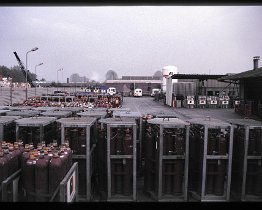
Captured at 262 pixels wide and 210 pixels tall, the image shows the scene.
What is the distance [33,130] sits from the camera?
8211mm

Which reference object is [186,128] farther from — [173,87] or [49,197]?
[173,87]

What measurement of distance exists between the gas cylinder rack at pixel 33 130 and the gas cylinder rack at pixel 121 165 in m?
2.01

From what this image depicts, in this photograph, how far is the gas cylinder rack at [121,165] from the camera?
23.4 ft

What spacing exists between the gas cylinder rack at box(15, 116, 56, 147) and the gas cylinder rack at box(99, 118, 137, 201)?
2.01 meters

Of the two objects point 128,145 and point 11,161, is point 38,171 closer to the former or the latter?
point 11,161

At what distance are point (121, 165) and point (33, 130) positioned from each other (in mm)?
2976

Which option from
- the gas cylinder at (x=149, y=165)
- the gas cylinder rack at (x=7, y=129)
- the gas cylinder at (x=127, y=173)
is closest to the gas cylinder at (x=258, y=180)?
the gas cylinder at (x=149, y=165)

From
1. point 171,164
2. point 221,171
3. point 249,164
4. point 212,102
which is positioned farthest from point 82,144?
point 212,102

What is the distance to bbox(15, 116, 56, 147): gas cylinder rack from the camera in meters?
7.67

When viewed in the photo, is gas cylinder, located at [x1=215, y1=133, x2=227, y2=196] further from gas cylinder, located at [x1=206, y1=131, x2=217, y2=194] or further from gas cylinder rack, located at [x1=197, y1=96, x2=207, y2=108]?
gas cylinder rack, located at [x1=197, y1=96, x2=207, y2=108]

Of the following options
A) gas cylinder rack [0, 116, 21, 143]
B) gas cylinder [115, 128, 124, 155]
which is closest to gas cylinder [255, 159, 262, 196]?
gas cylinder [115, 128, 124, 155]

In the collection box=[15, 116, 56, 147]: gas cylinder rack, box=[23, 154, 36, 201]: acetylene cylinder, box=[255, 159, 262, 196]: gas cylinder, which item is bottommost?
box=[255, 159, 262, 196]: gas cylinder
